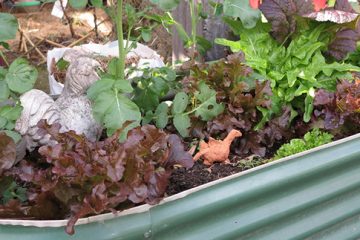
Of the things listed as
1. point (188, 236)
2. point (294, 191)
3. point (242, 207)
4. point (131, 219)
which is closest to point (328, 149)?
point (294, 191)

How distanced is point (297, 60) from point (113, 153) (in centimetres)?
84

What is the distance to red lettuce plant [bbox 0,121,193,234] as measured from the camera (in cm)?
96

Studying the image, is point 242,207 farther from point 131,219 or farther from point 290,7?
point 290,7

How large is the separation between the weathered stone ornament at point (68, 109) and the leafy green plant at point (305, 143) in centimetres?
50

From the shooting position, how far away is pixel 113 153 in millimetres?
1011

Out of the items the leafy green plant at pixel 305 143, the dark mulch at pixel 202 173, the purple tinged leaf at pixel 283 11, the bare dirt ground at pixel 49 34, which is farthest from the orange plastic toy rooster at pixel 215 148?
the bare dirt ground at pixel 49 34

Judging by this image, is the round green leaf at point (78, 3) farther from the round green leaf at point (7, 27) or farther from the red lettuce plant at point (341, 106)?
the red lettuce plant at point (341, 106)

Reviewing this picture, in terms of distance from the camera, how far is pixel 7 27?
108cm

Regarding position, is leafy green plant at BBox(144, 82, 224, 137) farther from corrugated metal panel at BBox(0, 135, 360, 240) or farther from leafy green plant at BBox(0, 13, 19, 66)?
leafy green plant at BBox(0, 13, 19, 66)

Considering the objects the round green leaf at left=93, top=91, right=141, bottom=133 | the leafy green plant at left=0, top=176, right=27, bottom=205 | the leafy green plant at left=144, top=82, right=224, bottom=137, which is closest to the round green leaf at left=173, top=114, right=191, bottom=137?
the leafy green plant at left=144, top=82, right=224, bottom=137

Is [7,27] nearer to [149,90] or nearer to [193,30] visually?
[149,90]

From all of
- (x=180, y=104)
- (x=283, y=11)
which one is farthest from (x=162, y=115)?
(x=283, y=11)

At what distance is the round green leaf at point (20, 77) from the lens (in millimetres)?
1128

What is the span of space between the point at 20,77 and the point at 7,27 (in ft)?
0.39
